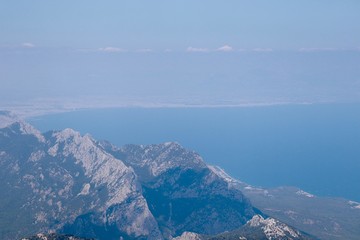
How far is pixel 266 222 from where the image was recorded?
562 ft

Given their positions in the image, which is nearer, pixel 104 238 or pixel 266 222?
pixel 266 222

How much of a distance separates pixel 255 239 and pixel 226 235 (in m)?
12.4

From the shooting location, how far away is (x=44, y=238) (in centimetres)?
12244

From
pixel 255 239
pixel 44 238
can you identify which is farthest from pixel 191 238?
pixel 44 238

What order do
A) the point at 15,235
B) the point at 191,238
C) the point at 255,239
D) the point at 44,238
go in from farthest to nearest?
1. the point at 15,235
2. the point at 191,238
3. the point at 255,239
4. the point at 44,238

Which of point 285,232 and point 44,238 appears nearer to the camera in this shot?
point 44,238

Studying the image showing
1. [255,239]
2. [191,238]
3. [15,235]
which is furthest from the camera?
[15,235]

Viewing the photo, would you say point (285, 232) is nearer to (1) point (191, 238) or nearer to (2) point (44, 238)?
(1) point (191, 238)

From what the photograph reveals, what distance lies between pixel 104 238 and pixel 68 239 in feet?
254

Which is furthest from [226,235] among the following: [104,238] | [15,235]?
[15,235]

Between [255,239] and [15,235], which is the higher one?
[255,239]

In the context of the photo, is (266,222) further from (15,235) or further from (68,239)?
(15,235)

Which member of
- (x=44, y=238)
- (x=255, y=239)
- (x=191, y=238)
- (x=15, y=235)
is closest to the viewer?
(x=44, y=238)

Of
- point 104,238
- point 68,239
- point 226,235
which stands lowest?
point 104,238
